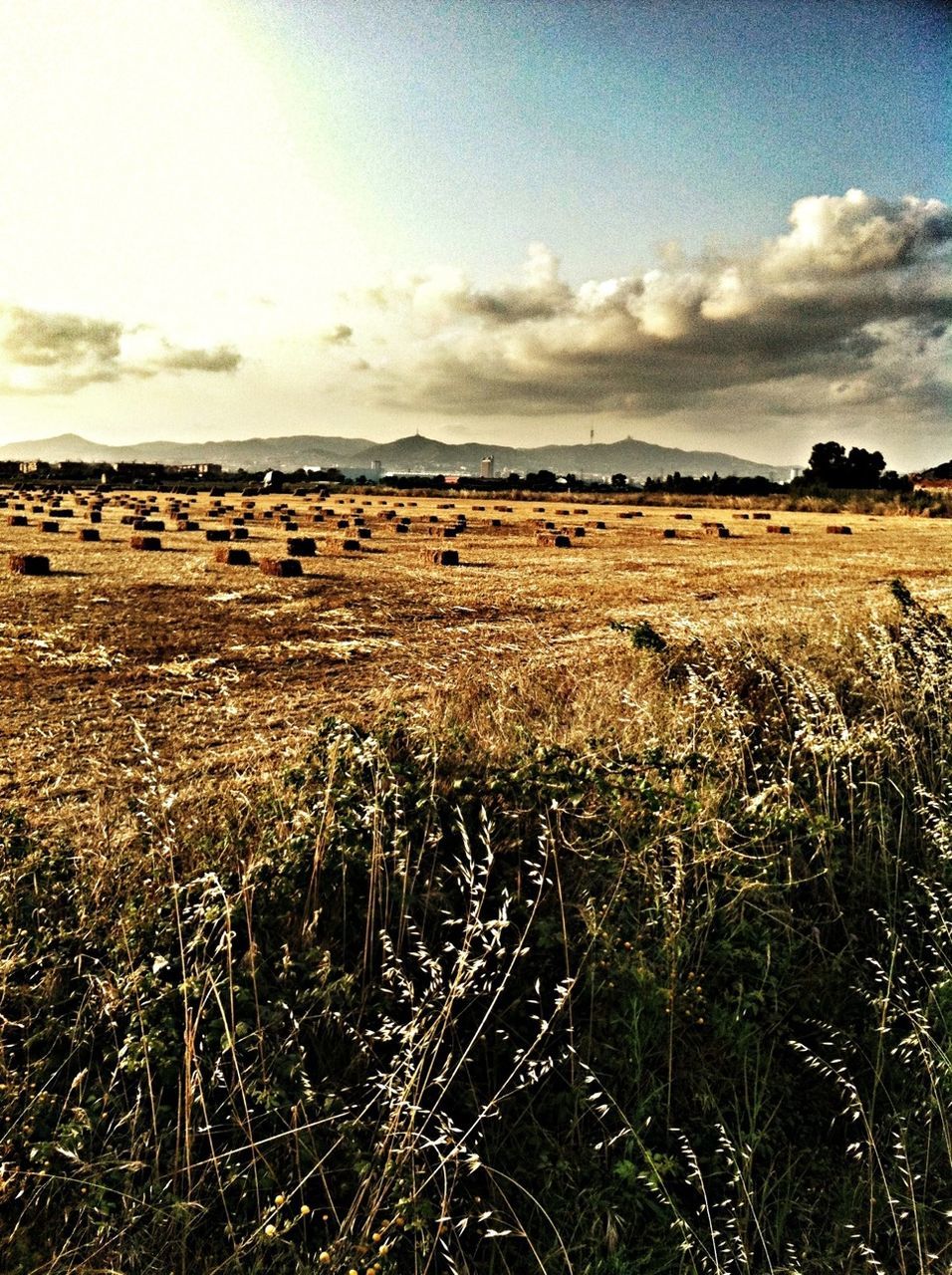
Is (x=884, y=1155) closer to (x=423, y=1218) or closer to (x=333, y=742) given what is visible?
(x=423, y=1218)

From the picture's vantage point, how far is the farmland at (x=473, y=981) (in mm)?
2891

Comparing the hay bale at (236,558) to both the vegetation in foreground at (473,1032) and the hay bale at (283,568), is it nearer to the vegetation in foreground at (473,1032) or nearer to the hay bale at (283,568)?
the hay bale at (283,568)

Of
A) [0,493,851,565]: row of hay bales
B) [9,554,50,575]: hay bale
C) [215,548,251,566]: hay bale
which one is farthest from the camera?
[0,493,851,565]: row of hay bales

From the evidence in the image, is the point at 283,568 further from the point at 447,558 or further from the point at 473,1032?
the point at 473,1032

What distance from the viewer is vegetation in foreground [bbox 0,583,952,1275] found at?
9.32ft

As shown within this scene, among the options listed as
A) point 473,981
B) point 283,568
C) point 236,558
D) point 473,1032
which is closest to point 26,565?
point 236,558

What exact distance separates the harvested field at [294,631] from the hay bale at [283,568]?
2.2 inches

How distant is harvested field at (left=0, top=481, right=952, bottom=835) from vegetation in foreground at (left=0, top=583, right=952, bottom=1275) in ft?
3.24

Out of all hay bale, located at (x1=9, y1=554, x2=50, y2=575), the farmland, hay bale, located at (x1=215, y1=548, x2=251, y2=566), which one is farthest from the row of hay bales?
the farmland

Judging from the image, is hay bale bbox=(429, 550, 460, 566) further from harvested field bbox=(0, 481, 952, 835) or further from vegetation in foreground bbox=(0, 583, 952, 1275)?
vegetation in foreground bbox=(0, 583, 952, 1275)

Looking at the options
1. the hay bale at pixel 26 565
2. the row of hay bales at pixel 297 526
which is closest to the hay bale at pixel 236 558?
the row of hay bales at pixel 297 526

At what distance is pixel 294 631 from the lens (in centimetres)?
1135

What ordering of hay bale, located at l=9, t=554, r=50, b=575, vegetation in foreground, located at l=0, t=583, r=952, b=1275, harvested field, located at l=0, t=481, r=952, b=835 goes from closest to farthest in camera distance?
1. vegetation in foreground, located at l=0, t=583, r=952, b=1275
2. harvested field, located at l=0, t=481, r=952, b=835
3. hay bale, located at l=9, t=554, r=50, b=575

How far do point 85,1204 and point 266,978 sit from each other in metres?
1.11
